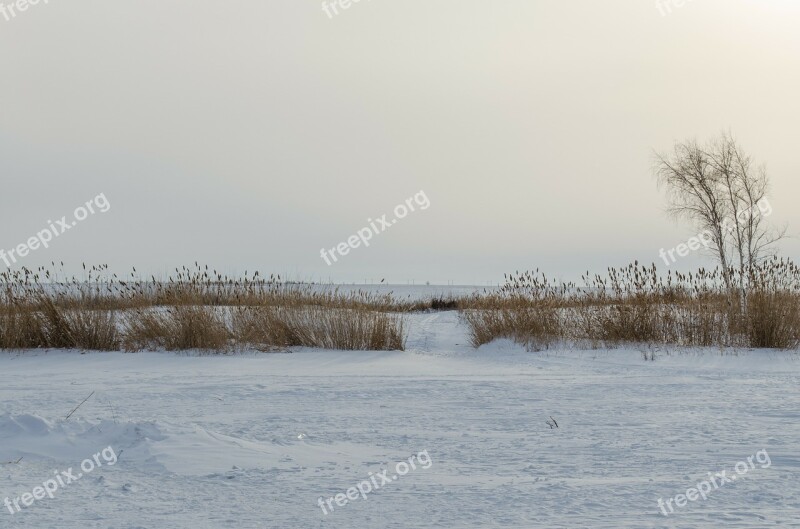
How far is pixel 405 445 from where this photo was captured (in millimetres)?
4945

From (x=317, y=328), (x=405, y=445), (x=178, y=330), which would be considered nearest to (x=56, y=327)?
(x=178, y=330)

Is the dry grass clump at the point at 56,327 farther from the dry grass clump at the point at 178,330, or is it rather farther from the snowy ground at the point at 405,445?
the snowy ground at the point at 405,445

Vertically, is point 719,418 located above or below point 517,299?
below

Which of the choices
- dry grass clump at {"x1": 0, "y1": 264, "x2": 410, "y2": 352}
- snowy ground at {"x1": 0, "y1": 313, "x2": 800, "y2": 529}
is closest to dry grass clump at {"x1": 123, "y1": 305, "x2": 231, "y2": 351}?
dry grass clump at {"x1": 0, "y1": 264, "x2": 410, "y2": 352}

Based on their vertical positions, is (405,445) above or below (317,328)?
below

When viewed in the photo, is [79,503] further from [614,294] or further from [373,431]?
[614,294]

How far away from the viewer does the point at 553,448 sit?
472cm

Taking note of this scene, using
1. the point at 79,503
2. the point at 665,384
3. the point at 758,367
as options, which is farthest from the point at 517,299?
the point at 79,503


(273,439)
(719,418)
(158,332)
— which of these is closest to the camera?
(273,439)

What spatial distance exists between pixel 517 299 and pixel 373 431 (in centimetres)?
812

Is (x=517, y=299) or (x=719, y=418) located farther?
(x=517, y=299)

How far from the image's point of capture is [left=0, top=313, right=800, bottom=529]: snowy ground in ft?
11.4

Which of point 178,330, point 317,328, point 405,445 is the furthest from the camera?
point 317,328

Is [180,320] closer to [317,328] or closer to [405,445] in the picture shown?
[317,328]
